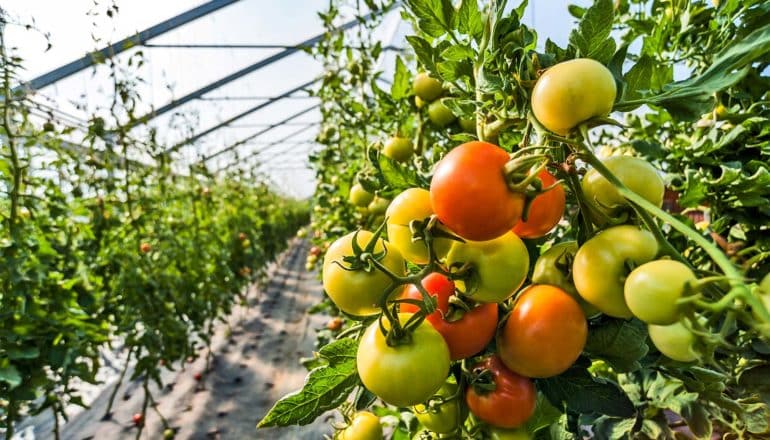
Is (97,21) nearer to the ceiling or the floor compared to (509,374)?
nearer to the ceiling

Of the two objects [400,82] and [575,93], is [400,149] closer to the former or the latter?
[400,82]

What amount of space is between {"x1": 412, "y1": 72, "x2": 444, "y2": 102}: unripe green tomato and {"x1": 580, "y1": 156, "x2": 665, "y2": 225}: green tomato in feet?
1.43

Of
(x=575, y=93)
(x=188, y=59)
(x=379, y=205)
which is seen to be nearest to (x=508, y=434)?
(x=575, y=93)


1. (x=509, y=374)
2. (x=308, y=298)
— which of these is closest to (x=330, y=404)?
(x=509, y=374)

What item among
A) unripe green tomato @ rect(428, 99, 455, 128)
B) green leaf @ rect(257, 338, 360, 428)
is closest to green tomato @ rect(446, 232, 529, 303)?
green leaf @ rect(257, 338, 360, 428)

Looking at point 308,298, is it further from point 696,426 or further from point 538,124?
point 538,124

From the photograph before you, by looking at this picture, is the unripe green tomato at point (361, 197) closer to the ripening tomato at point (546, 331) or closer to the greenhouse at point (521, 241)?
the greenhouse at point (521, 241)

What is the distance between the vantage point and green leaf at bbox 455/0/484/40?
1.16ft

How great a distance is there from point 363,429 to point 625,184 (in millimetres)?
387

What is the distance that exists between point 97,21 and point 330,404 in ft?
6.13

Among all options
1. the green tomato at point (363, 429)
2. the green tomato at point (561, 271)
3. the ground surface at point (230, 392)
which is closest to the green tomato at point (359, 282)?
the green tomato at point (561, 271)

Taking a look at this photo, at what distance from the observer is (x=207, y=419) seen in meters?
2.12

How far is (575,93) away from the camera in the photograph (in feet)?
0.84

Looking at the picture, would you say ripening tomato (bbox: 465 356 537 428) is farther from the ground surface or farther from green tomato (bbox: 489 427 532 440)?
the ground surface
